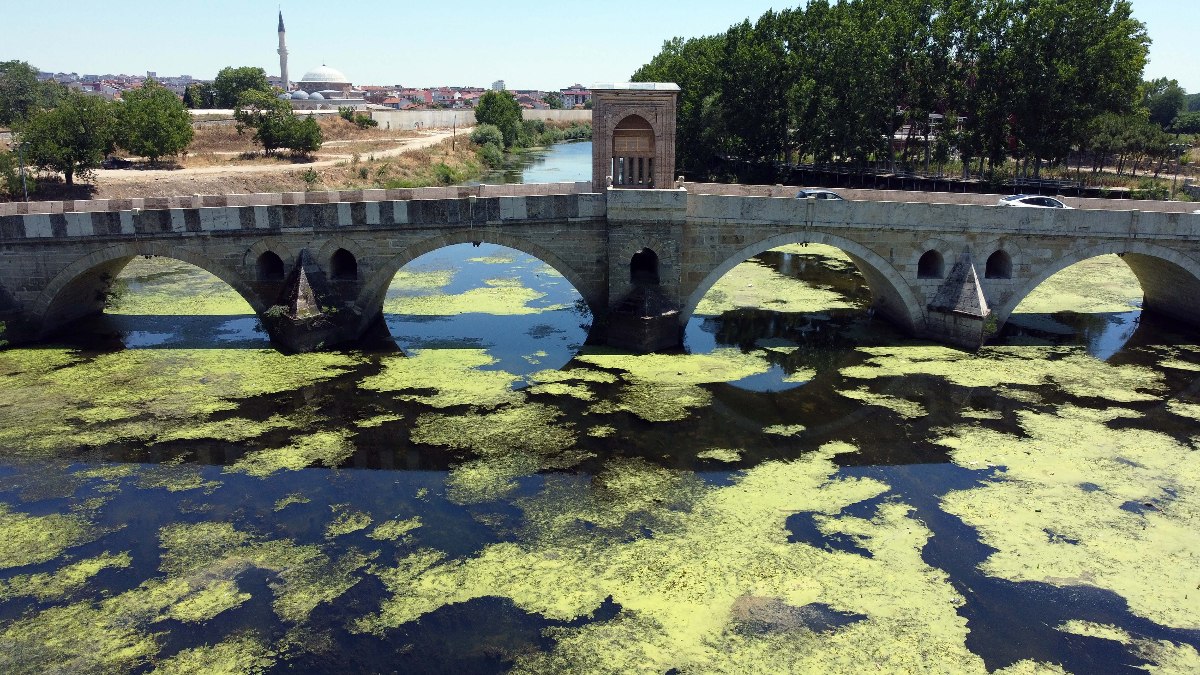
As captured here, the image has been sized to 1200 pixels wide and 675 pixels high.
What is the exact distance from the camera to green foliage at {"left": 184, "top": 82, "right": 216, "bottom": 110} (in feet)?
336

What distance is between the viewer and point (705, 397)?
22750 mm

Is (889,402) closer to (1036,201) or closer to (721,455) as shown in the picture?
(721,455)

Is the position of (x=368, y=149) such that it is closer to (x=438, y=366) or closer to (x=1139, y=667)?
(x=438, y=366)

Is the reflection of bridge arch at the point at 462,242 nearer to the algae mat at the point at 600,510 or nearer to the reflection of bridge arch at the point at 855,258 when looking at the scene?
the algae mat at the point at 600,510

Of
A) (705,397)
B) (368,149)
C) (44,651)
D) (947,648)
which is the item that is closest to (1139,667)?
(947,648)

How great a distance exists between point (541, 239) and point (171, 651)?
1685 centimetres

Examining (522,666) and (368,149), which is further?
(368,149)

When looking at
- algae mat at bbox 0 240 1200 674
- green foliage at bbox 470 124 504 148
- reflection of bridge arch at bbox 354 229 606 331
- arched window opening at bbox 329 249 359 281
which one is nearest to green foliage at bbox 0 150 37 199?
algae mat at bbox 0 240 1200 674

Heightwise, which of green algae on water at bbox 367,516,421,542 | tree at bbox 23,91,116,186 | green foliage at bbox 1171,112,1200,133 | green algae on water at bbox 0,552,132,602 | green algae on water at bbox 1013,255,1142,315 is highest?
green foliage at bbox 1171,112,1200,133

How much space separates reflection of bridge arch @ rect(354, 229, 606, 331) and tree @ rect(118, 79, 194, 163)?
35638 mm

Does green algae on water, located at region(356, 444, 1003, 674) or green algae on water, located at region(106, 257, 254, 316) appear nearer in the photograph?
green algae on water, located at region(356, 444, 1003, 674)

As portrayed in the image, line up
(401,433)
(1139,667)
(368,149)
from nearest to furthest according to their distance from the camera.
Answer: (1139,667) < (401,433) < (368,149)

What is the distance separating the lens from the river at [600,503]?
12922 millimetres

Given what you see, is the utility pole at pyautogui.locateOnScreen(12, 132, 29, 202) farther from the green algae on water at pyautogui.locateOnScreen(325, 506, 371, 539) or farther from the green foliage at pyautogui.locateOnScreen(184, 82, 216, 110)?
the green foliage at pyautogui.locateOnScreen(184, 82, 216, 110)
